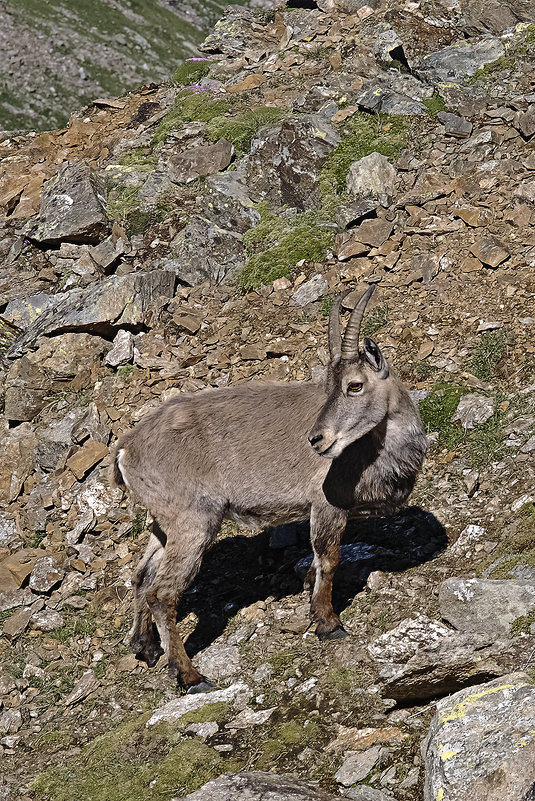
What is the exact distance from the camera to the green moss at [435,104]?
1548 cm

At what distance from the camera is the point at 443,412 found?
1066 centimetres

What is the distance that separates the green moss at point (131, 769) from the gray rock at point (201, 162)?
10610 mm

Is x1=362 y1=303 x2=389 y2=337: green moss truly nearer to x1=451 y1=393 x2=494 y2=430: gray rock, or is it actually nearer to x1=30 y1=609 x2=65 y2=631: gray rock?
Answer: x1=451 y1=393 x2=494 y2=430: gray rock

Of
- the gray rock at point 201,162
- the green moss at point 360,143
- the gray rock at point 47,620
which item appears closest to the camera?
the gray rock at point 47,620

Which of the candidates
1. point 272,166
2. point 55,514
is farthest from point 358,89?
point 55,514

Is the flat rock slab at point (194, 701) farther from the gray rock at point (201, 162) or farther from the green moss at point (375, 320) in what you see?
the gray rock at point (201, 162)

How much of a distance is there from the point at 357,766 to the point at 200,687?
8.17 ft

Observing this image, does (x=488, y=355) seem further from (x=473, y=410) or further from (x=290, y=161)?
(x=290, y=161)

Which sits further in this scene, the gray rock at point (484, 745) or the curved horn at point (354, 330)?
the curved horn at point (354, 330)

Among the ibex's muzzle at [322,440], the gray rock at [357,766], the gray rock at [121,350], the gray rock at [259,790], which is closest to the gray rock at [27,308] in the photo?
the gray rock at [121,350]

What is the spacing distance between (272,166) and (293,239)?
6.64 ft

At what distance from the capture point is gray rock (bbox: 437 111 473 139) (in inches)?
578

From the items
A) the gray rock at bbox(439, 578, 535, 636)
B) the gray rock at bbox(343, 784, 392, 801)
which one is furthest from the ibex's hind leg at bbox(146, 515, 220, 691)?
the gray rock at bbox(343, 784, 392, 801)

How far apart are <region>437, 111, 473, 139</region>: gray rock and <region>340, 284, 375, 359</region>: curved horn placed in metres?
7.84
